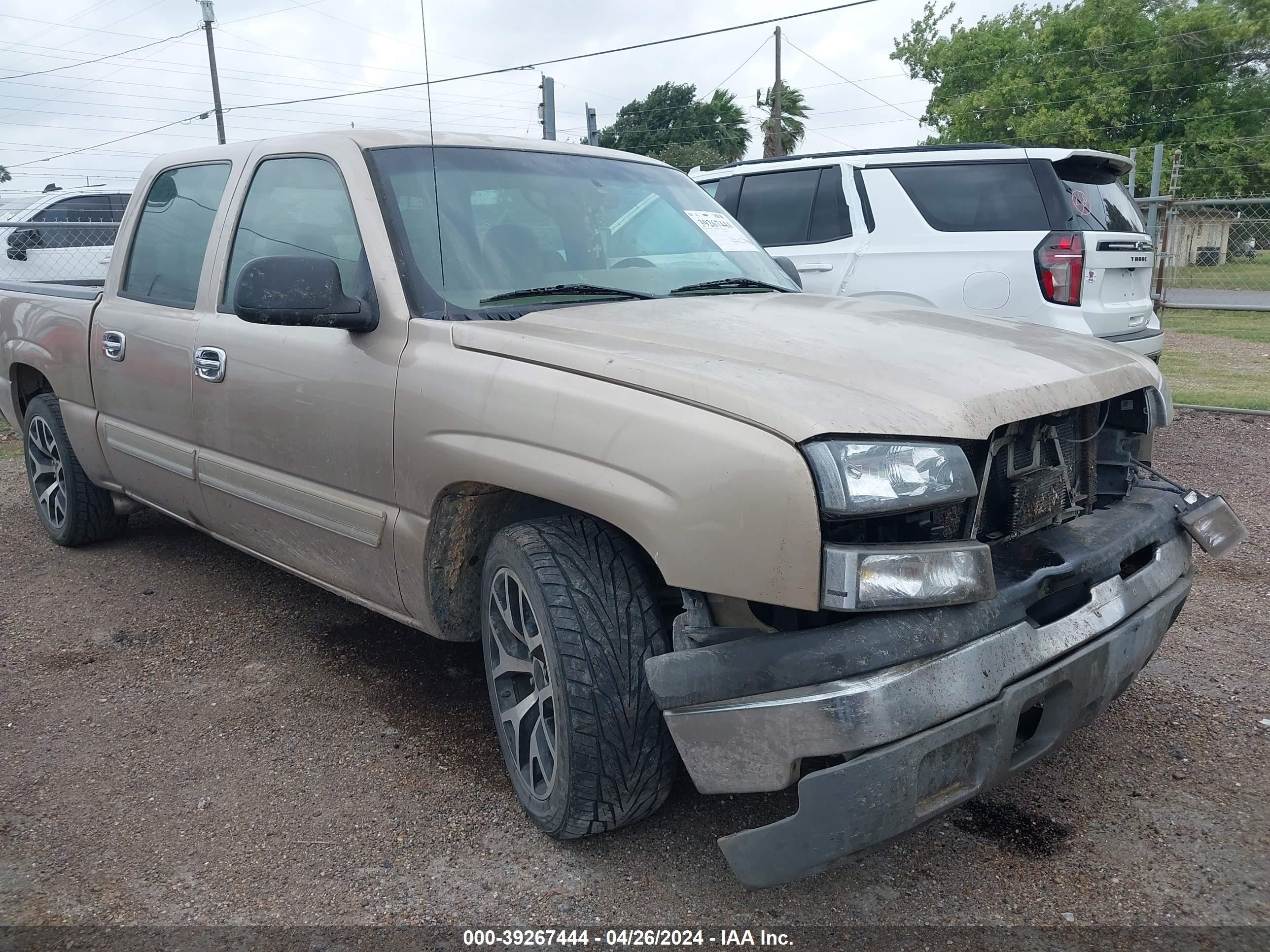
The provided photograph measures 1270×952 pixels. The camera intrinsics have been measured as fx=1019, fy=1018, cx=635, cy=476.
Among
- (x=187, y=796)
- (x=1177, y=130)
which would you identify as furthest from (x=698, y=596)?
(x=1177, y=130)

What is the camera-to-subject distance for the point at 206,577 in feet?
15.6

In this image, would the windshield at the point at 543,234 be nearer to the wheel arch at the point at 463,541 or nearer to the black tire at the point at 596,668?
the wheel arch at the point at 463,541

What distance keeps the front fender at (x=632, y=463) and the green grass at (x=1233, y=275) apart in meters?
16.2

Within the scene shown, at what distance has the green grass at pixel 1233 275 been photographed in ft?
52.2

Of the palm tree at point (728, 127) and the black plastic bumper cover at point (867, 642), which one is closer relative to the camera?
the black plastic bumper cover at point (867, 642)

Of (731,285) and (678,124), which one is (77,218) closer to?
(731,285)

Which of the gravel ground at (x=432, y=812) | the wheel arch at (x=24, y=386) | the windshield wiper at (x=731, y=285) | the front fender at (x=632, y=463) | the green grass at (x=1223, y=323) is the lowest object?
the green grass at (x=1223, y=323)

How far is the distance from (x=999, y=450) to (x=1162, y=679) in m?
1.67

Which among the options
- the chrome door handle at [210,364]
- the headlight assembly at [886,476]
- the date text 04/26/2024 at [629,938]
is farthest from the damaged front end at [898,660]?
the chrome door handle at [210,364]

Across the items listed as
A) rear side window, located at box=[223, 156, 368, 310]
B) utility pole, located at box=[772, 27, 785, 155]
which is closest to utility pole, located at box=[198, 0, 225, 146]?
utility pole, located at box=[772, 27, 785, 155]

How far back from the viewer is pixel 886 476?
6.48 ft

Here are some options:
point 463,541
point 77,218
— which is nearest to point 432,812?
point 463,541

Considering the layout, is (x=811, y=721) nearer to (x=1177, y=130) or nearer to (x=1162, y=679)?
(x=1162, y=679)

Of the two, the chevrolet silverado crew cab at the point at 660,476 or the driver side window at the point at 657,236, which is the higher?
the driver side window at the point at 657,236
